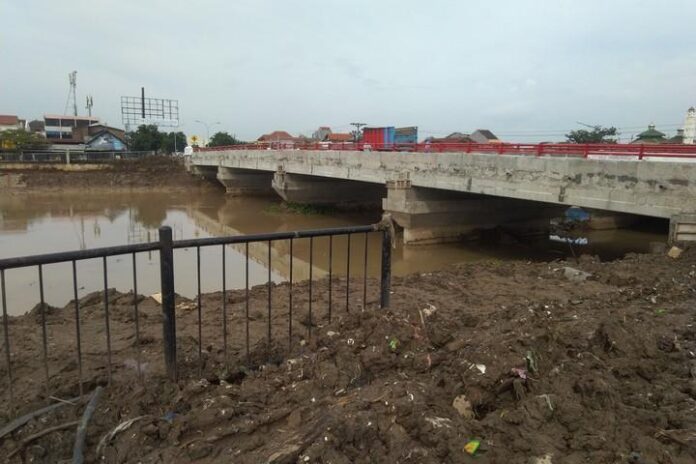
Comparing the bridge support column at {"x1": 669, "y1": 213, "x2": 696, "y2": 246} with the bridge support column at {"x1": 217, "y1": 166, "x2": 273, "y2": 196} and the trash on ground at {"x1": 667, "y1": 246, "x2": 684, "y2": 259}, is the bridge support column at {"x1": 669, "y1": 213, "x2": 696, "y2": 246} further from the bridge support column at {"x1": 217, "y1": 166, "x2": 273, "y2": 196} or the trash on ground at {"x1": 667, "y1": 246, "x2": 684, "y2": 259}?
the bridge support column at {"x1": 217, "y1": 166, "x2": 273, "y2": 196}

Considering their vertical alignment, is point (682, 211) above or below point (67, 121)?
below

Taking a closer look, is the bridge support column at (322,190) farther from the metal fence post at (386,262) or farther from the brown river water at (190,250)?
the metal fence post at (386,262)

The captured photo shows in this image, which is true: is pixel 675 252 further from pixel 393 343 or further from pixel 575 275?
pixel 393 343

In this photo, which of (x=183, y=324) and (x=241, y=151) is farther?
(x=241, y=151)

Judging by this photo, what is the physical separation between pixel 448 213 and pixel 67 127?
83623 millimetres

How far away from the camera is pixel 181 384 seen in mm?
3146

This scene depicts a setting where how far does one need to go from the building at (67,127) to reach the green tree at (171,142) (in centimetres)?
1535

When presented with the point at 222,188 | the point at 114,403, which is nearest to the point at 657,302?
the point at 114,403

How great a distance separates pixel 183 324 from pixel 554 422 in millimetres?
4231

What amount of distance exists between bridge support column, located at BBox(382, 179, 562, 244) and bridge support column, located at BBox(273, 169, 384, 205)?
8.99 metres

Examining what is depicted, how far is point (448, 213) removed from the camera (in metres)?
15.6

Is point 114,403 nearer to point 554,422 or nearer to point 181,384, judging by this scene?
point 181,384

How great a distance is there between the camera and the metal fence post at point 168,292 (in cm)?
304

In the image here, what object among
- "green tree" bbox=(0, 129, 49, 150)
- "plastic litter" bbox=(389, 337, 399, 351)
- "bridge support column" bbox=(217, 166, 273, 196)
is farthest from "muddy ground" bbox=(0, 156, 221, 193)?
"plastic litter" bbox=(389, 337, 399, 351)
